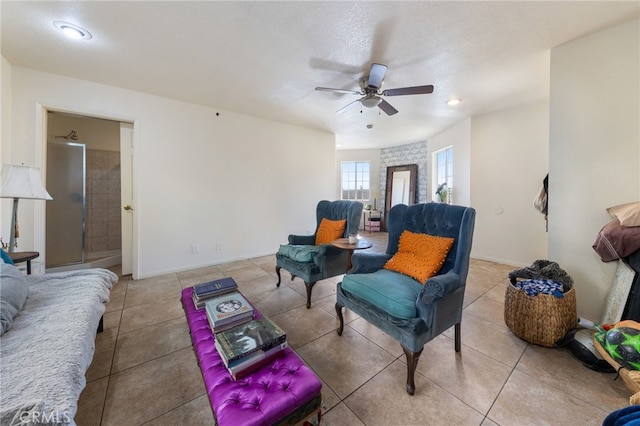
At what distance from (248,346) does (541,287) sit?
7.21ft

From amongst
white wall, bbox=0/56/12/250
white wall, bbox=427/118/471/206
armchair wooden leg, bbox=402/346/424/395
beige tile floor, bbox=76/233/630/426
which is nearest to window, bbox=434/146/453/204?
white wall, bbox=427/118/471/206

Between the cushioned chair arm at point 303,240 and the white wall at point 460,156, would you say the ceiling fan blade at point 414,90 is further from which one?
the white wall at point 460,156

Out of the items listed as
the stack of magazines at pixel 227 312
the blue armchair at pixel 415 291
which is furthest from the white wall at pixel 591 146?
the stack of magazines at pixel 227 312

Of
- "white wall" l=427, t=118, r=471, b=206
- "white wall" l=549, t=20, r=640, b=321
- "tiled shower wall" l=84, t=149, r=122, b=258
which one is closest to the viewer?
"white wall" l=549, t=20, r=640, b=321

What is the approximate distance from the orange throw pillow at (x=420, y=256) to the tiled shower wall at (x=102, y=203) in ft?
15.5

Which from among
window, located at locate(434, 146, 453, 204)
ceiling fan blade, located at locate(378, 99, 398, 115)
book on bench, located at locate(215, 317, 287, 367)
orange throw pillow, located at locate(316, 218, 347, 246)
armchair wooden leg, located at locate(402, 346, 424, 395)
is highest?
ceiling fan blade, located at locate(378, 99, 398, 115)

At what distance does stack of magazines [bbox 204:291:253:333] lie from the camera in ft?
4.02

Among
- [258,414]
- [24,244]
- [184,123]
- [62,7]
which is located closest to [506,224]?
[258,414]

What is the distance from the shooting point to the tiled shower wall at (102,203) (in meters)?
3.83

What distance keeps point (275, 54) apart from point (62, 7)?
1.55 m

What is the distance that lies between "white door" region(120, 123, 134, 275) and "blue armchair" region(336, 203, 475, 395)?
3.17 metres

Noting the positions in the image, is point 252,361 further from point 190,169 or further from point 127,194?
point 127,194

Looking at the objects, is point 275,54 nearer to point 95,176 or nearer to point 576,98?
point 576,98

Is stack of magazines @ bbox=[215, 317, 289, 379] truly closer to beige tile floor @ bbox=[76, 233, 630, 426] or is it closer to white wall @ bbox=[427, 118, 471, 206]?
beige tile floor @ bbox=[76, 233, 630, 426]
